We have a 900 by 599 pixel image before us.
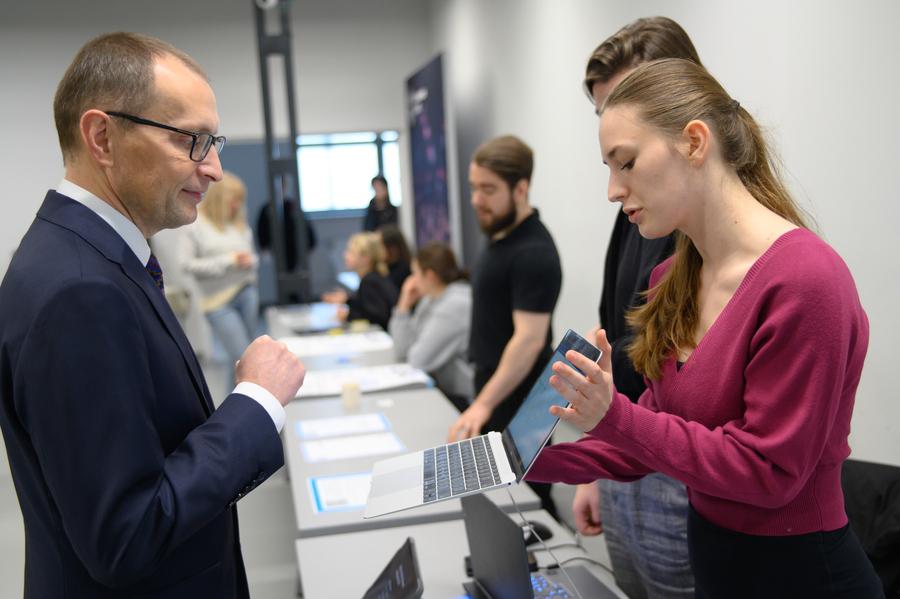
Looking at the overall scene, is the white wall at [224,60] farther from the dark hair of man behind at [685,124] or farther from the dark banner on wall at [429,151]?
the dark hair of man behind at [685,124]

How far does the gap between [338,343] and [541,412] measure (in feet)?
→ 10.1

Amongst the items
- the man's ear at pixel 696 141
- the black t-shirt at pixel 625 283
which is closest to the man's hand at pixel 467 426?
the black t-shirt at pixel 625 283

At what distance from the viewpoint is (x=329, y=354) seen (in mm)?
3865

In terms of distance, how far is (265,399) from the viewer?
104 centimetres

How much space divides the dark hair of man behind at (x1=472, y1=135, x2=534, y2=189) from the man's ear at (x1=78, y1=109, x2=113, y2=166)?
5.60ft

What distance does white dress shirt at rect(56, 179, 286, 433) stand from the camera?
1.02m

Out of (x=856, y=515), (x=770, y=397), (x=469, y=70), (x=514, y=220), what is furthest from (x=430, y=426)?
(x=469, y=70)

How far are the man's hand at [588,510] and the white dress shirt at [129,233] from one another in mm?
922

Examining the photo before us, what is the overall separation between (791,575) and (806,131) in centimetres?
178

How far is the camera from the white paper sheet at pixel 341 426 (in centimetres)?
255

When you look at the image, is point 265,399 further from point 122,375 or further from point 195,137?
point 195,137

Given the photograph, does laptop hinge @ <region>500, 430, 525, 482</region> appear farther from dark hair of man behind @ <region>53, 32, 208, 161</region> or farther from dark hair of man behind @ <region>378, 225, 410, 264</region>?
dark hair of man behind @ <region>378, 225, 410, 264</region>

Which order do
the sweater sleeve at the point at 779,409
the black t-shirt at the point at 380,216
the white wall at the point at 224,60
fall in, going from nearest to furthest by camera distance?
the sweater sleeve at the point at 779,409 → the white wall at the point at 224,60 → the black t-shirt at the point at 380,216

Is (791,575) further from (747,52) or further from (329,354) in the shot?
(329,354)
